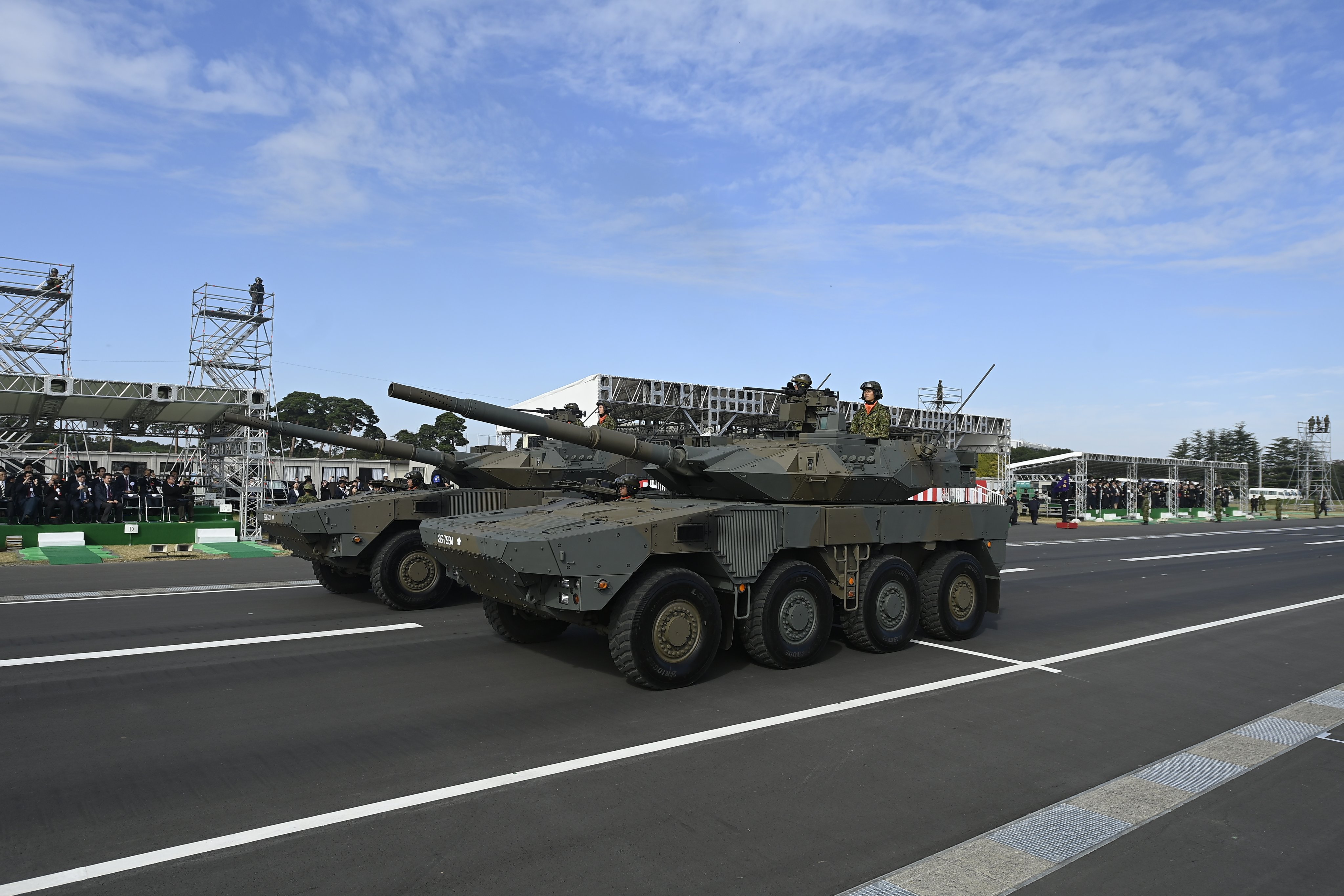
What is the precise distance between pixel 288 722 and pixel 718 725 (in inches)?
121

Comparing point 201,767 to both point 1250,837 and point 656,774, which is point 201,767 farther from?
point 1250,837

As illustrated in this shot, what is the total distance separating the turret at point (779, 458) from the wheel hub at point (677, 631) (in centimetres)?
173

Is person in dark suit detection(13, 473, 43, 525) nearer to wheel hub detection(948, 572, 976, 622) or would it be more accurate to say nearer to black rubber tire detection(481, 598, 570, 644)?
black rubber tire detection(481, 598, 570, 644)

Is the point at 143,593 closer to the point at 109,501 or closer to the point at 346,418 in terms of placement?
the point at 109,501

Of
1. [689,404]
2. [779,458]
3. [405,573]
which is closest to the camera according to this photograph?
Answer: [779,458]

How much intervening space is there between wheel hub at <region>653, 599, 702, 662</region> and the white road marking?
8.02 meters

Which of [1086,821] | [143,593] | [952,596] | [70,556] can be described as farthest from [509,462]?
[70,556]

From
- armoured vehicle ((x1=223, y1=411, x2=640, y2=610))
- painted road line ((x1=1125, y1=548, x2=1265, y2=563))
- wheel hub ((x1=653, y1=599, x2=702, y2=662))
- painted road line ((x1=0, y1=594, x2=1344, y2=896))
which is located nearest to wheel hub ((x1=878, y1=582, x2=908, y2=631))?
painted road line ((x1=0, y1=594, x2=1344, y2=896))

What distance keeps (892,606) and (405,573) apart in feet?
20.3

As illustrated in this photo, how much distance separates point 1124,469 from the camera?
44.8m

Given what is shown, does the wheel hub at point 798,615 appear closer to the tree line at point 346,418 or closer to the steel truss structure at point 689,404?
the steel truss structure at point 689,404

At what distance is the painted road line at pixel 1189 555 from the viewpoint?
21.9m

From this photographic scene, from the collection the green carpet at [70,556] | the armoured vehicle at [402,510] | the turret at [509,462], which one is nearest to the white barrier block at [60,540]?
the green carpet at [70,556]

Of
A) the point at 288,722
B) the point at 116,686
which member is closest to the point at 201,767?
the point at 288,722
